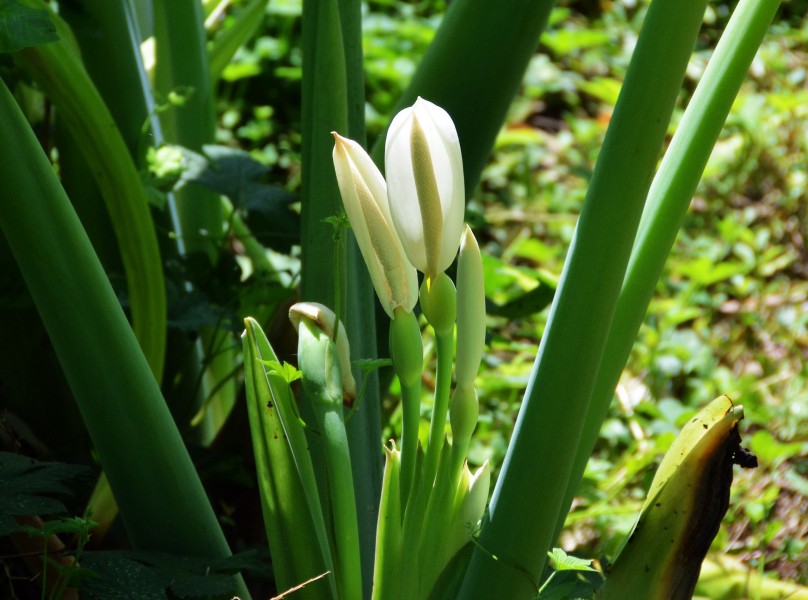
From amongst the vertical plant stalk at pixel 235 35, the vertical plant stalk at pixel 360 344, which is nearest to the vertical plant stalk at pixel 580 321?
the vertical plant stalk at pixel 360 344

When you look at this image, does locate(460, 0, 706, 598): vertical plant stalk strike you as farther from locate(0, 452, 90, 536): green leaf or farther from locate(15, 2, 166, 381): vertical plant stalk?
locate(15, 2, 166, 381): vertical plant stalk

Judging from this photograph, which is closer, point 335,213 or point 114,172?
point 335,213

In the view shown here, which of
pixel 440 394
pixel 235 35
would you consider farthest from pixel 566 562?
pixel 235 35

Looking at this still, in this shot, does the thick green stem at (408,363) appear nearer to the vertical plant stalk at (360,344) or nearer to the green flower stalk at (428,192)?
the green flower stalk at (428,192)

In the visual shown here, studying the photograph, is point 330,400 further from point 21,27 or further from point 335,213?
A: point 21,27

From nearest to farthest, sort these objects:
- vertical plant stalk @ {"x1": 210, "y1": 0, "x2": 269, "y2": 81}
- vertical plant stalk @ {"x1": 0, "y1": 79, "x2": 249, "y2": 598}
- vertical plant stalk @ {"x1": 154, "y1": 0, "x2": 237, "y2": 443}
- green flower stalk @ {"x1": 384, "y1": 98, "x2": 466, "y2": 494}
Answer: green flower stalk @ {"x1": 384, "y1": 98, "x2": 466, "y2": 494} → vertical plant stalk @ {"x1": 0, "y1": 79, "x2": 249, "y2": 598} → vertical plant stalk @ {"x1": 154, "y1": 0, "x2": 237, "y2": 443} → vertical plant stalk @ {"x1": 210, "y1": 0, "x2": 269, "y2": 81}

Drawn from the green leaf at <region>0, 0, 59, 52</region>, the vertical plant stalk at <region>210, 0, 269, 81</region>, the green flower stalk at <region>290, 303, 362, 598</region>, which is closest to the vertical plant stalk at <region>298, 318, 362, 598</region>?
the green flower stalk at <region>290, 303, 362, 598</region>
